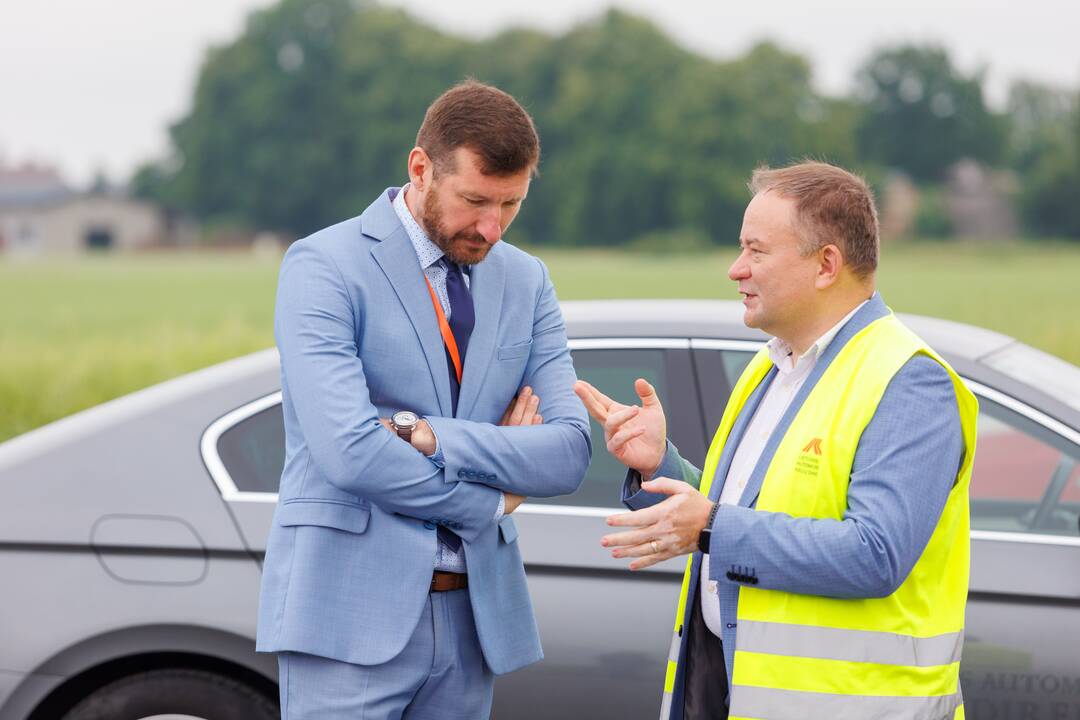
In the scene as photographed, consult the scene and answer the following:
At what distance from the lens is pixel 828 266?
7.30ft

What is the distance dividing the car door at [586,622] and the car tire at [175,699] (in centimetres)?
62

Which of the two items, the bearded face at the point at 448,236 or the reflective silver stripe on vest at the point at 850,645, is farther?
the bearded face at the point at 448,236

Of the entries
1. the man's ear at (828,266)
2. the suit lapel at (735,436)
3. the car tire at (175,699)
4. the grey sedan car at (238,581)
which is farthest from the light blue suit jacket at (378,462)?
the car tire at (175,699)

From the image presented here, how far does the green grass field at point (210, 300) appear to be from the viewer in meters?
10.8

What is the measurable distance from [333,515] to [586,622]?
102cm

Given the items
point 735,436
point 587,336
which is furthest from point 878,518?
point 587,336

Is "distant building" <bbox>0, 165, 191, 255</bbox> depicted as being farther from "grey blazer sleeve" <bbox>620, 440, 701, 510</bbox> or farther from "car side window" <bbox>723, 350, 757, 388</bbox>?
"grey blazer sleeve" <bbox>620, 440, 701, 510</bbox>

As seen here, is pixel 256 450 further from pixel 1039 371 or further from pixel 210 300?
pixel 210 300

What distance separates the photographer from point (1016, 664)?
295 cm

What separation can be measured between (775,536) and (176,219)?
101m

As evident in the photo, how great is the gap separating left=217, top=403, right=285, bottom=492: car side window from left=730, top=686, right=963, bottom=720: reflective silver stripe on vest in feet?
5.04

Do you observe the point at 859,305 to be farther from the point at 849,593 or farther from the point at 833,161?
the point at 849,593

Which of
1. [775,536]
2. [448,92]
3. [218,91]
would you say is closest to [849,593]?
[775,536]

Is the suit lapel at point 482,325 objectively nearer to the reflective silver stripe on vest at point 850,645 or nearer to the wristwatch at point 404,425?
the wristwatch at point 404,425
